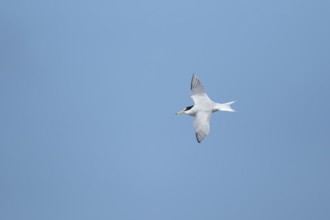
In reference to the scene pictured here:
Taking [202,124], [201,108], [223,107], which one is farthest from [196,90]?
[202,124]

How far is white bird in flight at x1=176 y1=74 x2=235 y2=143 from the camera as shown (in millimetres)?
10759

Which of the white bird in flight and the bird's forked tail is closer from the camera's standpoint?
the white bird in flight

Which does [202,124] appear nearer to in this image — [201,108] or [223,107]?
[201,108]

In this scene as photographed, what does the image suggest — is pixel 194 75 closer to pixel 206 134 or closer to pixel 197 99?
pixel 197 99

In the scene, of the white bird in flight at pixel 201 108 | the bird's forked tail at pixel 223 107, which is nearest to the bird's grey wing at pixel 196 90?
Result: the white bird in flight at pixel 201 108

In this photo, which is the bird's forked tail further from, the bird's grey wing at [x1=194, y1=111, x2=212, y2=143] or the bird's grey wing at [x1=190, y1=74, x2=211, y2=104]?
the bird's grey wing at [x1=190, y1=74, x2=211, y2=104]

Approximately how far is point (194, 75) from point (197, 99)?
18.9 inches

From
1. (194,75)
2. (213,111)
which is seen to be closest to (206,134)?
(213,111)

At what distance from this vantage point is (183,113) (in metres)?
A: 11.5

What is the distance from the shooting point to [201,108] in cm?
1115

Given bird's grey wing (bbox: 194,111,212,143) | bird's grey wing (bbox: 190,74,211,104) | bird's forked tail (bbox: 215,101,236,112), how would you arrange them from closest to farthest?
bird's grey wing (bbox: 194,111,212,143), bird's forked tail (bbox: 215,101,236,112), bird's grey wing (bbox: 190,74,211,104)

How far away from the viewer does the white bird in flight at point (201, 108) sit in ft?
35.3

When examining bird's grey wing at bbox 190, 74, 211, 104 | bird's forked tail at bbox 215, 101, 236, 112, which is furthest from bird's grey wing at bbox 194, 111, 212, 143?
bird's grey wing at bbox 190, 74, 211, 104

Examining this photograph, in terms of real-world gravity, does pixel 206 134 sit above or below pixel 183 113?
below
